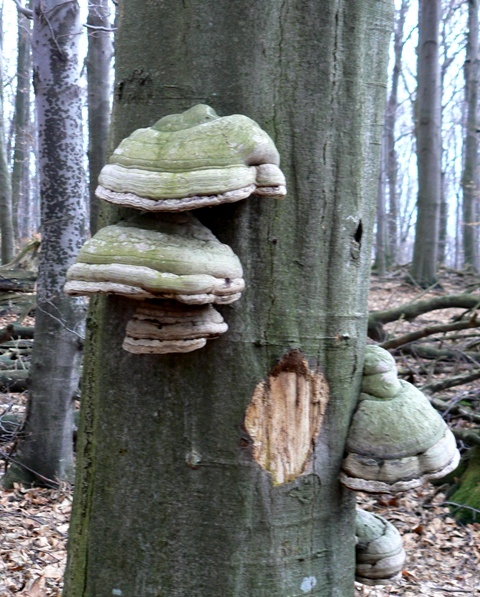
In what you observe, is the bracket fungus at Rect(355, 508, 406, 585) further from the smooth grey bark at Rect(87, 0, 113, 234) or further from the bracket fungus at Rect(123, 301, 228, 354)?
the smooth grey bark at Rect(87, 0, 113, 234)

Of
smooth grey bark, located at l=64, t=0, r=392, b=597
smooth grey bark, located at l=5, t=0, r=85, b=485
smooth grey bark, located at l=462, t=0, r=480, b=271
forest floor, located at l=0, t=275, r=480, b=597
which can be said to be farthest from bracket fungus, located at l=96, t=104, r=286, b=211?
smooth grey bark, located at l=462, t=0, r=480, b=271

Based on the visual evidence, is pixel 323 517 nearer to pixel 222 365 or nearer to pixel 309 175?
pixel 222 365

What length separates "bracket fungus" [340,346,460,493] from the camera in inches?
73.1

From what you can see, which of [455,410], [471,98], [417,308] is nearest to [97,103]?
[417,308]

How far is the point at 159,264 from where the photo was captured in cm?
148

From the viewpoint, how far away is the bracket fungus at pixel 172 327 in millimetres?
1579

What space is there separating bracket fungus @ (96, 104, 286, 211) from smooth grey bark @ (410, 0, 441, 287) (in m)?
16.0

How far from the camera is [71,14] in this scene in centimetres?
550

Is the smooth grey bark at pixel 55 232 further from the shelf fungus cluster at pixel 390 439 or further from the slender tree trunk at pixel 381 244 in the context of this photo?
the slender tree trunk at pixel 381 244

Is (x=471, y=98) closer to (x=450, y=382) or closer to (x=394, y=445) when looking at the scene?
(x=450, y=382)

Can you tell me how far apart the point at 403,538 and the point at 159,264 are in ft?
12.8

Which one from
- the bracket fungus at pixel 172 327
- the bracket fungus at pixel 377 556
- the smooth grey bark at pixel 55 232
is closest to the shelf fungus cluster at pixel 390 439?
the bracket fungus at pixel 377 556

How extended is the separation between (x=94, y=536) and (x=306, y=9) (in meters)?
1.68

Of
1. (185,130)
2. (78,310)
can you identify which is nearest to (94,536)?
(185,130)
